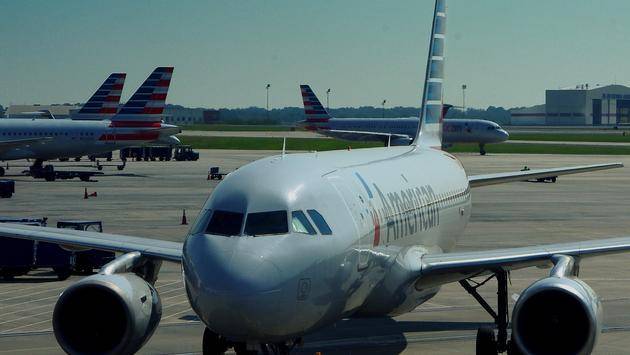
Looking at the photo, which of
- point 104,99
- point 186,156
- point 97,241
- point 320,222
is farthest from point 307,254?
point 186,156

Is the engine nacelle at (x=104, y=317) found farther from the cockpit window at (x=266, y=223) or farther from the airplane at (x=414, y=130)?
the airplane at (x=414, y=130)

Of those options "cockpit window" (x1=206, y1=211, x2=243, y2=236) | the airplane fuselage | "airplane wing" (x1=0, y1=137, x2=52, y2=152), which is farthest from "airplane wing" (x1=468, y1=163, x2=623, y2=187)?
the airplane fuselage

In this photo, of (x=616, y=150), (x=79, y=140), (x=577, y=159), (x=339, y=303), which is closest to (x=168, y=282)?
(x=339, y=303)

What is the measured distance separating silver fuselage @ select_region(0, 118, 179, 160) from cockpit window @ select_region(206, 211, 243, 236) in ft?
255

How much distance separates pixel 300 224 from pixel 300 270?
1.01m

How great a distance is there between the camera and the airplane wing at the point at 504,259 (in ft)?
66.7

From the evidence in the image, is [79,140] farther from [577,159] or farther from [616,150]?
[616,150]

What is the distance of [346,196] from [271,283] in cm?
405

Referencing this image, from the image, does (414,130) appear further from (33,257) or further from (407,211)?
(407,211)

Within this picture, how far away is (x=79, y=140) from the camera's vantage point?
3647 inches

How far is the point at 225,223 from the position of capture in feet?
53.8

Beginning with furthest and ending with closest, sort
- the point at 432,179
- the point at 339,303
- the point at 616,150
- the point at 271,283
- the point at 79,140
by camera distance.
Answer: the point at 616,150 < the point at 79,140 < the point at 432,179 < the point at 339,303 < the point at 271,283

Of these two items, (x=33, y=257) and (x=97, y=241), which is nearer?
(x=97, y=241)

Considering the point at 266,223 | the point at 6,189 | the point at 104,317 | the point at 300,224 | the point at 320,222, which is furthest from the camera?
the point at 6,189
